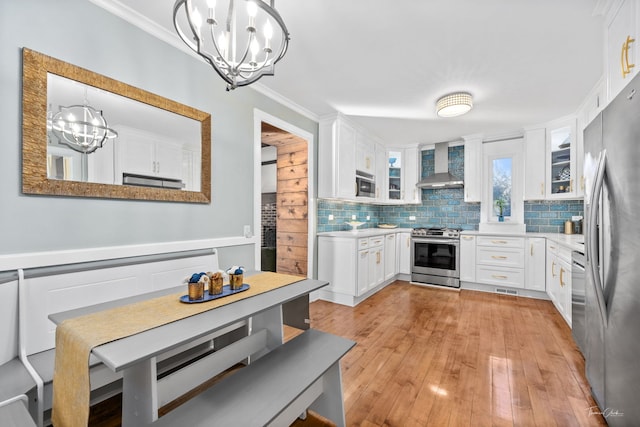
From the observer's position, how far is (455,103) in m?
2.99

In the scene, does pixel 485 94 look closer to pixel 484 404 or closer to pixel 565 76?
pixel 565 76

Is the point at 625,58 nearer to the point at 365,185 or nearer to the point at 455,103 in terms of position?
the point at 455,103

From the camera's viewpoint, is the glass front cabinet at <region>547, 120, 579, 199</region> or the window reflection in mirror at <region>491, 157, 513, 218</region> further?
the window reflection in mirror at <region>491, 157, 513, 218</region>

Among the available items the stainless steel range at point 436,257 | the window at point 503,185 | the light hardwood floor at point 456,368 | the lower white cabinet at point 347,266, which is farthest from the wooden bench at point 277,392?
the window at point 503,185

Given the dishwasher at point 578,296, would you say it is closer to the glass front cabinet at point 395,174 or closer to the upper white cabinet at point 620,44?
the upper white cabinet at point 620,44

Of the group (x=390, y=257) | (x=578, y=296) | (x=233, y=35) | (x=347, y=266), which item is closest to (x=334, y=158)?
(x=347, y=266)

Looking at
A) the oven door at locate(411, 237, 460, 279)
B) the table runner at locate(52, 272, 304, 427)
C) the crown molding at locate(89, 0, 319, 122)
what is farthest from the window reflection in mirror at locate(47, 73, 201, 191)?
the oven door at locate(411, 237, 460, 279)

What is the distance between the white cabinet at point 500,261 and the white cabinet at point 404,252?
1080 mm

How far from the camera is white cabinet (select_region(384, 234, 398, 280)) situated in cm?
446

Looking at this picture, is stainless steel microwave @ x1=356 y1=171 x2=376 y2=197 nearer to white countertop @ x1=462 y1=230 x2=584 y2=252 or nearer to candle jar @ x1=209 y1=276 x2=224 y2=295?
white countertop @ x1=462 y1=230 x2=584 y2=252

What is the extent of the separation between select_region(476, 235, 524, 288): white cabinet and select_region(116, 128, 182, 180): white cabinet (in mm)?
4297

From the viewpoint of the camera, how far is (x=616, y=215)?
1299mm

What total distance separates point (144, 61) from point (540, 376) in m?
3.74

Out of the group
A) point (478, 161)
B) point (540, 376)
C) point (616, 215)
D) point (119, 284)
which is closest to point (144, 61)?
point (119, 284)
